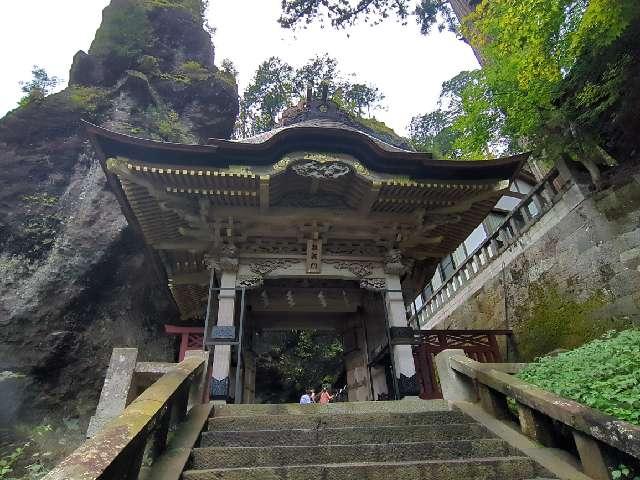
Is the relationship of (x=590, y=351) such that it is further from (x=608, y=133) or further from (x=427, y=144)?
(x=427, y=144)

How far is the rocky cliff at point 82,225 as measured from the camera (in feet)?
34.3

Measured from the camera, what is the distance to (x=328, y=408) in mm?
5250

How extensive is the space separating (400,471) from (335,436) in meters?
0.99

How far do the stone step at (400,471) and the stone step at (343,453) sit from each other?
0.29 meters

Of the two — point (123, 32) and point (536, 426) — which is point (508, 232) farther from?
point (123, 32)

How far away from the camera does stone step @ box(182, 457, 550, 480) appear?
3357mm

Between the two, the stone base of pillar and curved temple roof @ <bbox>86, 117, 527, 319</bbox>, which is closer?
curved temple roof @ <bbox>86, 117, 527, 319</bbox>

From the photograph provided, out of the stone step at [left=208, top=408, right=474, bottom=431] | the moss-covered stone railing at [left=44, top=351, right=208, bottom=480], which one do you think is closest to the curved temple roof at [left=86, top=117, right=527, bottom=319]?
the moss-covered stone railing at [left=44, top=351, right=208, bottom=480]

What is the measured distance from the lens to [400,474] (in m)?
3.43

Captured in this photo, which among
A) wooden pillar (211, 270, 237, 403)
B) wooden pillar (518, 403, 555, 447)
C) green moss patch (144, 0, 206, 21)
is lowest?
wooden pillar (518, 403, 555, 447)

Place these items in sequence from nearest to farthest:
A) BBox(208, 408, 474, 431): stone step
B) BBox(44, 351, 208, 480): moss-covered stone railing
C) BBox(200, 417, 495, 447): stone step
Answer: BBox(44, 351, 208, 480): moss-covered stone railing
BBox(200, 417, 495, 447): stone step
BBox(208, 408, 474, 431): stone step

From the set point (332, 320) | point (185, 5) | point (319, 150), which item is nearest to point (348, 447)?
point (319, 150)

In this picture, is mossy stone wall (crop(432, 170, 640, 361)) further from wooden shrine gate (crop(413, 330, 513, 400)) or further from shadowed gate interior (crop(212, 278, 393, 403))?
shadowed gate interior (crop(212, 278, 393, 403))

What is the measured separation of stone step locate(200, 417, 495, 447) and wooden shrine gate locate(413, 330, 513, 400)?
391 centimetres
